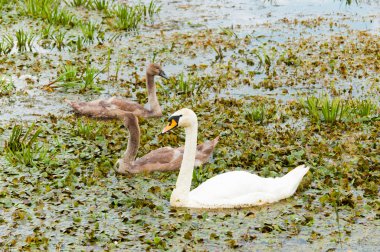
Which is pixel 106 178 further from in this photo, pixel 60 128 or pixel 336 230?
pixel 336 230

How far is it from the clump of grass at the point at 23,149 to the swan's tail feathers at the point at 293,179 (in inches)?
119

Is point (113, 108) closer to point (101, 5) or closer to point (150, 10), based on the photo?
point (150, 10)

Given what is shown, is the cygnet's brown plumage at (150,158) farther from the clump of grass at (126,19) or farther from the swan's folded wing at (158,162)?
the clump of grass at (126,19)

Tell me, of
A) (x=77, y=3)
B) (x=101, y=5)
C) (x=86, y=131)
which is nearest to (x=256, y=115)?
(x=86, y=131)

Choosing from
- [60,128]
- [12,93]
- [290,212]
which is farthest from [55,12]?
[290,212]

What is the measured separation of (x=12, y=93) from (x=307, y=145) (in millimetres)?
5027

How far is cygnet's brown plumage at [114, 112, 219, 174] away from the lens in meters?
10.6

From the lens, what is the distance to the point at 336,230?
→ 8805mm

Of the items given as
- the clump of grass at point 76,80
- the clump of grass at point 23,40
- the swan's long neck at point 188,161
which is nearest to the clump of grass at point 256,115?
the swan's long neck at point 188,161

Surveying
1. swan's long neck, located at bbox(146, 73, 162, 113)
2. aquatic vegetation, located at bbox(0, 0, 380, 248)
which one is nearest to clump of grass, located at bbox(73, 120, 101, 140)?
aquatic vegetation, located at bbox(0, 0, 380, 248)

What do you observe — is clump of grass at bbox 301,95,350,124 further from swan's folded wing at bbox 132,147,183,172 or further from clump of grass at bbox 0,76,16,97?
clump of grass at bbox 0,76,16,97

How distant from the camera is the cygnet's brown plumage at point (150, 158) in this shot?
10.6 m

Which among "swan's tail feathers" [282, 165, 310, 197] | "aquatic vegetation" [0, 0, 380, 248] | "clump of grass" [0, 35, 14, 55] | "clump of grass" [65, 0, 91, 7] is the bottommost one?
"aquatic vegetation" [0, 0, 380, 248]

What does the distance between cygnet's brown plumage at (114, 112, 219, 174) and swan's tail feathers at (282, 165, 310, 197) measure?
1.46 metres
